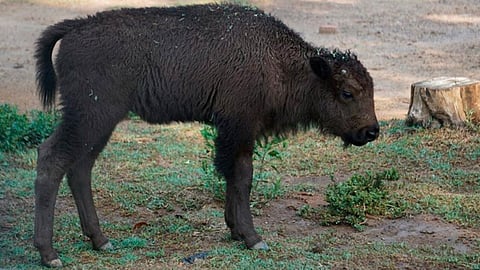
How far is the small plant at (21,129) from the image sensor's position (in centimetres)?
934

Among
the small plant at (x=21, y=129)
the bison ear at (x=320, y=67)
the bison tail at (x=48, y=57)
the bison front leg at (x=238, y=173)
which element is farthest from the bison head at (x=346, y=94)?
the small plant at (x=21, y=129)

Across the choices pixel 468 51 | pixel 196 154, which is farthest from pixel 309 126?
pixel 468 51

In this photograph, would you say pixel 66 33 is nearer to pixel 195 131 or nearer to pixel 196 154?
pixel 196 154

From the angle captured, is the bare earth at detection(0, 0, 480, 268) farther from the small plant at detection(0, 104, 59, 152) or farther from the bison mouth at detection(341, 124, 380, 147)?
the bison mouth at detection(341, 124, 380, 147)

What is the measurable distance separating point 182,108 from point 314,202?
1.83m

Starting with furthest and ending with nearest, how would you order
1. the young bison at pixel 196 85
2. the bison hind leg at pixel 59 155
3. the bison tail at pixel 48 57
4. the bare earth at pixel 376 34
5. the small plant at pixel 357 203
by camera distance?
the bare earth at pixel 376 34 < the small plant at pixel 357 203 < the bison tail at pixel 48 57 < the young bison at pixel 196 85 < the bison hind leg at pixel 59 155

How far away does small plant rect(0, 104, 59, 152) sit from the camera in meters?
9.34

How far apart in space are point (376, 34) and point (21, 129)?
8229mm

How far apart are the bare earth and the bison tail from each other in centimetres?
515

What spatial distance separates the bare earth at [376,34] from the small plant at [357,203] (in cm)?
344

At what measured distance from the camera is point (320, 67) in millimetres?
6469

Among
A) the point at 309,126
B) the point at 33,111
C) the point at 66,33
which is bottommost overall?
the point at 33,111

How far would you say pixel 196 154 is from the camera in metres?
9.50

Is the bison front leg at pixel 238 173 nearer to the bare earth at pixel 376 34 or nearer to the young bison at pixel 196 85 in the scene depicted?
the young bison at pixel 196 85
